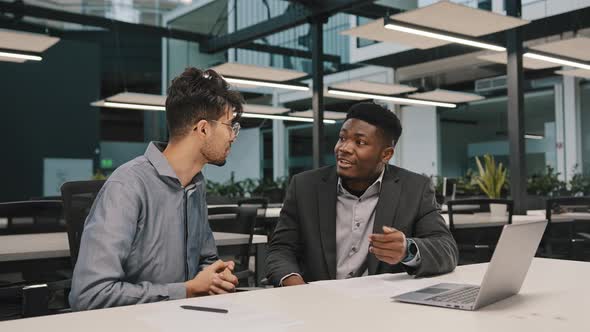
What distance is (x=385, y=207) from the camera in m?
2.19

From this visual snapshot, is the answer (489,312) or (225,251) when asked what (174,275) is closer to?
(489,312)

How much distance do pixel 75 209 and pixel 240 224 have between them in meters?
1.46

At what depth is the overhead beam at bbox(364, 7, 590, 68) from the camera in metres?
9.03

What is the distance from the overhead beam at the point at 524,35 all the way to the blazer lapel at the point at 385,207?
5.45 m

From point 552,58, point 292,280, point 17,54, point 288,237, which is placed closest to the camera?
point 292,280

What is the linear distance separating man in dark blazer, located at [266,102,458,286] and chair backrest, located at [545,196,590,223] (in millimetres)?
2802

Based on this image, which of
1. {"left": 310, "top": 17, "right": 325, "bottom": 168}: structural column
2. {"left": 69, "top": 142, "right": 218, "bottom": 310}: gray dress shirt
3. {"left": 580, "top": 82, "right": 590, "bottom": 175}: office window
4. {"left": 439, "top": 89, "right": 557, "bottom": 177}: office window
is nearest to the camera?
{"left": 69, "top": 142, "right": 218, "bottom": 310}: gray dress shirt

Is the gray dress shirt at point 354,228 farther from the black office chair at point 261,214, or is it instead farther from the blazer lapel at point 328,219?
the black office chair at point 261,214

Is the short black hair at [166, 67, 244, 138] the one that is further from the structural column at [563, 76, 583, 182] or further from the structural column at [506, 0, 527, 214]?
the structural column at [563, 76, 583, 182]

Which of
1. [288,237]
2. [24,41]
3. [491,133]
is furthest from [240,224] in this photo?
[491,133]

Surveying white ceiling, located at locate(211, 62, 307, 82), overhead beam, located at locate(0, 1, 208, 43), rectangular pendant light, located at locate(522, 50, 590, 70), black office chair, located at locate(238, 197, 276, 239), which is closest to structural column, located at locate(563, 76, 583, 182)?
rectangular pendant light, located at locate(522, 50, 590, 70)

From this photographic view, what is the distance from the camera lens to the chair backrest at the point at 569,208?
15.4 feet

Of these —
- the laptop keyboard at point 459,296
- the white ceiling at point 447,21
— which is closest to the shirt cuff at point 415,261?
the laptop keyboard at point 459,296

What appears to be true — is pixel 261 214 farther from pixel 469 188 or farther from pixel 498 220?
pixel 469 188
